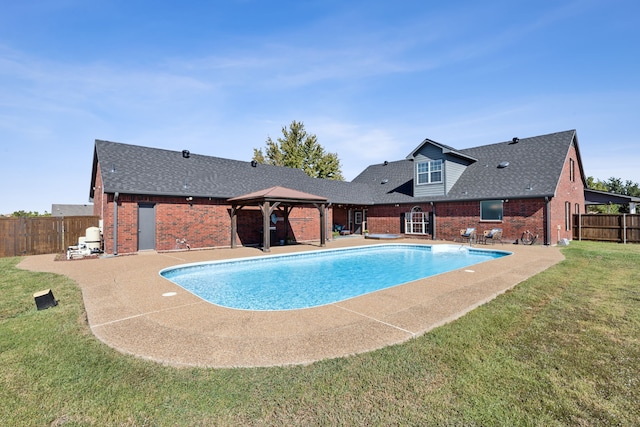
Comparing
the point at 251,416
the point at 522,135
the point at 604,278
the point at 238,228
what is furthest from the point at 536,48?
the point at 238,228

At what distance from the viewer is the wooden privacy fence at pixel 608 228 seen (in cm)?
1733

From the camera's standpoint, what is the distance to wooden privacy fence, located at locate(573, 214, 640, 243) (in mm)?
17328

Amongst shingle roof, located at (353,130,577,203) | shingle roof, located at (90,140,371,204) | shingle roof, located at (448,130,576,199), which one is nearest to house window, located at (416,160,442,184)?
shingle roof, located at (353,130,577,203)

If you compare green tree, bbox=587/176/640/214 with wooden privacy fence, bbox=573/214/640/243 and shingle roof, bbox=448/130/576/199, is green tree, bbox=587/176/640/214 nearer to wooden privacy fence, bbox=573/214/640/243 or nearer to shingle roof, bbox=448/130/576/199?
wooden privacy fence, bbox=573/214/640/243

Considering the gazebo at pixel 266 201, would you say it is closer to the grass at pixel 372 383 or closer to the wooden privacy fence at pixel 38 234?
the wooden privacy fence at pixel 38 234

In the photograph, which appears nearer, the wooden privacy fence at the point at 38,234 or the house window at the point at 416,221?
the wooden privacy fence at the point at 38,234

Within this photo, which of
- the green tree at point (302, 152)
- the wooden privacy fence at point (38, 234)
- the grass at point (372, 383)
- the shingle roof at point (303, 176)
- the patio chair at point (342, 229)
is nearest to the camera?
the grass at point (372, 383)

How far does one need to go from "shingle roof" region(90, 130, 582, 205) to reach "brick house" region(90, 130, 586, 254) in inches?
2.3

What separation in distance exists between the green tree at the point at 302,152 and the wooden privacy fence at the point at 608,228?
98.1 ft

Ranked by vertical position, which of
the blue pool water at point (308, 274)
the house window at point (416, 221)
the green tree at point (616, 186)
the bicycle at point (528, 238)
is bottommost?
the blue pool water at point (308, 274)

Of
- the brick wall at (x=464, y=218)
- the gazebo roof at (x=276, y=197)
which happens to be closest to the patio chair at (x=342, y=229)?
the brick wall at (x=464, y=218)

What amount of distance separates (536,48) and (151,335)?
15898 millimetres

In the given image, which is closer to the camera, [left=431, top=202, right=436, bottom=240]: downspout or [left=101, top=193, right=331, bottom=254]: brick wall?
[left=101, top=193, right=331, bottom=254]: brick wall

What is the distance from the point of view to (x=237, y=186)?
1847 cm
